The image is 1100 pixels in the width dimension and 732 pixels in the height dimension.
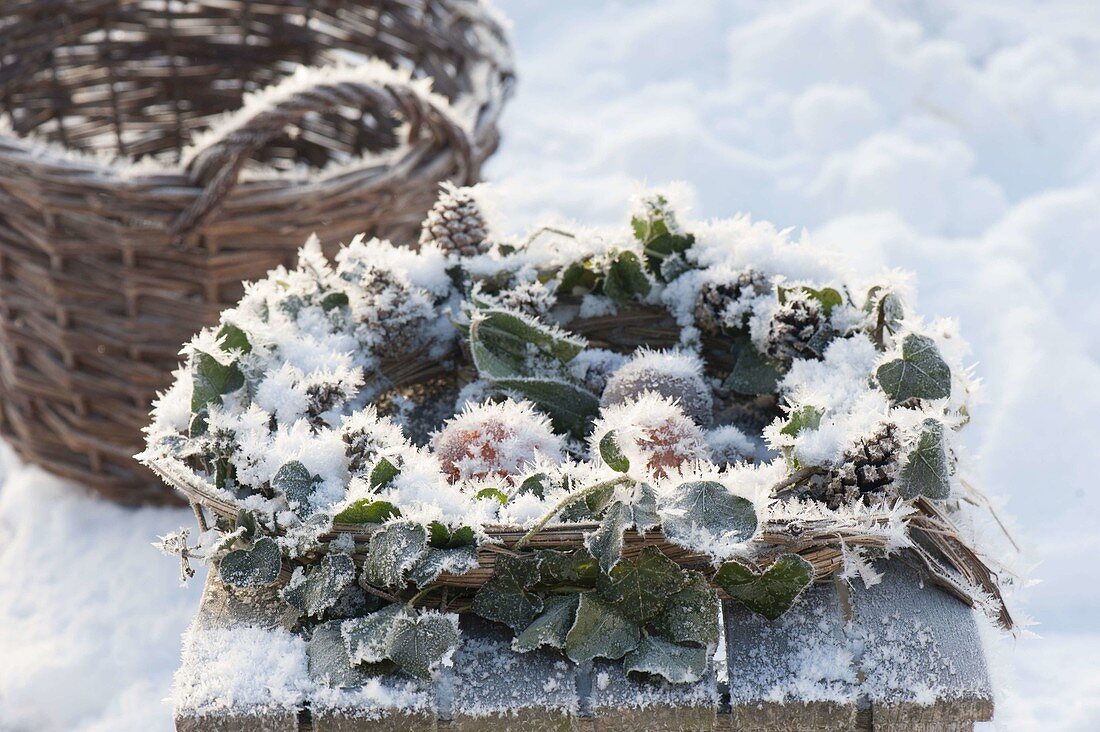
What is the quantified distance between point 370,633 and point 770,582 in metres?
0.23

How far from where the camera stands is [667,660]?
611mm

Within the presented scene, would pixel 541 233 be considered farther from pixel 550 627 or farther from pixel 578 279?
pixel 550 627

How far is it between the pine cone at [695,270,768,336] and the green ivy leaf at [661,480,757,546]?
30 centimetres

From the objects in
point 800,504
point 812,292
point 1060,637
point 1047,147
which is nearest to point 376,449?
point 800,504

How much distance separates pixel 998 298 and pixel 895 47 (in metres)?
0.88

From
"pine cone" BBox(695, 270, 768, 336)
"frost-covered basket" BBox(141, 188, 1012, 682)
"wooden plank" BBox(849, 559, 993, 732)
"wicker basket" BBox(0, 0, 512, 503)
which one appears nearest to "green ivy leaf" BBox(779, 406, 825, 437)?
"frost-covered basket" BBox(141, 188, 1012, 682)

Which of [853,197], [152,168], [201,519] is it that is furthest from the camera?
[853,197]

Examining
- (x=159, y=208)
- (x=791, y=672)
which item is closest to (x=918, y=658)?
(x=791, y=672)

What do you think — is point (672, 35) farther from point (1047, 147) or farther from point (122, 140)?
point (122, 140)

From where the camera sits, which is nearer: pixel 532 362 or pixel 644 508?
pixel 644 508

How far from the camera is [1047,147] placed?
217 cm

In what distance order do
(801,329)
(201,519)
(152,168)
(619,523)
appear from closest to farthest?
1. (619,523)
2. (201,519)
3. (801,329)
4. (152,168)

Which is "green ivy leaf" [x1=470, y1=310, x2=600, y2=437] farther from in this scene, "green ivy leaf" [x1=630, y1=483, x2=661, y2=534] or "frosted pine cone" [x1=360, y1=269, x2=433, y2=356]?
"green ivy leaf" [x1=630, y1=483, x2=661, y2=534]

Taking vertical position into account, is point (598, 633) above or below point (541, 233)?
below
